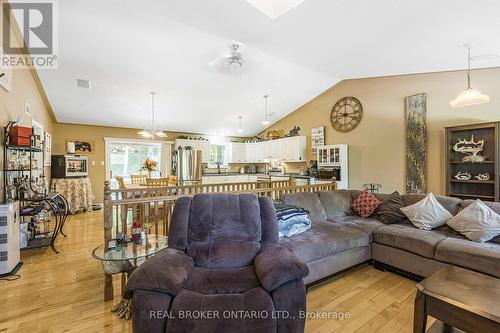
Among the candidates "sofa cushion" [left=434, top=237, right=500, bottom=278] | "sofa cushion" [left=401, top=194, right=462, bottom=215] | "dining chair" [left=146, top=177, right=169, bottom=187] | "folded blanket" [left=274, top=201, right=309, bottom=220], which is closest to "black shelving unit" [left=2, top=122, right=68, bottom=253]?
"dining chair" [left=146, top=177, right=169, bottom=187]

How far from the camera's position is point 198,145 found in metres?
7.53

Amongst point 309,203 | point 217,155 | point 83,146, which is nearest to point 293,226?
point 309,203

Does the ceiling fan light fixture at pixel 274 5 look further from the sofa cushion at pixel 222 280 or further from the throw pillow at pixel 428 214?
the throw pillow at pixel 428 214

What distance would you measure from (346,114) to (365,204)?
293 centimetres

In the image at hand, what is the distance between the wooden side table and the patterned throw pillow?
1.67 m

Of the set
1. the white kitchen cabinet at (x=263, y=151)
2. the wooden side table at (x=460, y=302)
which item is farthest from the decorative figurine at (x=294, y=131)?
the wooden side table at (x=460, y=302)

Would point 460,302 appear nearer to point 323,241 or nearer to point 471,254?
point 471,254

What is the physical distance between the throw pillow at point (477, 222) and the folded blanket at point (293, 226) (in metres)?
1.60

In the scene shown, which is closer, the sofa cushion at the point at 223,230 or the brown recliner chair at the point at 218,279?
the brown recliner chair at the point at 218,279

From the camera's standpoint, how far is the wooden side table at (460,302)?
4.27 feet

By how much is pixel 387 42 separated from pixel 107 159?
6.97 m

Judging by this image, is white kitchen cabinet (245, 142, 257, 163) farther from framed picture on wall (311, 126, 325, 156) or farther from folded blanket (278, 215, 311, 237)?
folded blanket (278, 215, 311, 237)

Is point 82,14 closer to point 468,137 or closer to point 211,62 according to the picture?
point 211,62

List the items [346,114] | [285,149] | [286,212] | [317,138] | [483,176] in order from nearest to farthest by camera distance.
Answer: [286,212]
[483,176]
[346,114]
[317,138]
[285,149]
